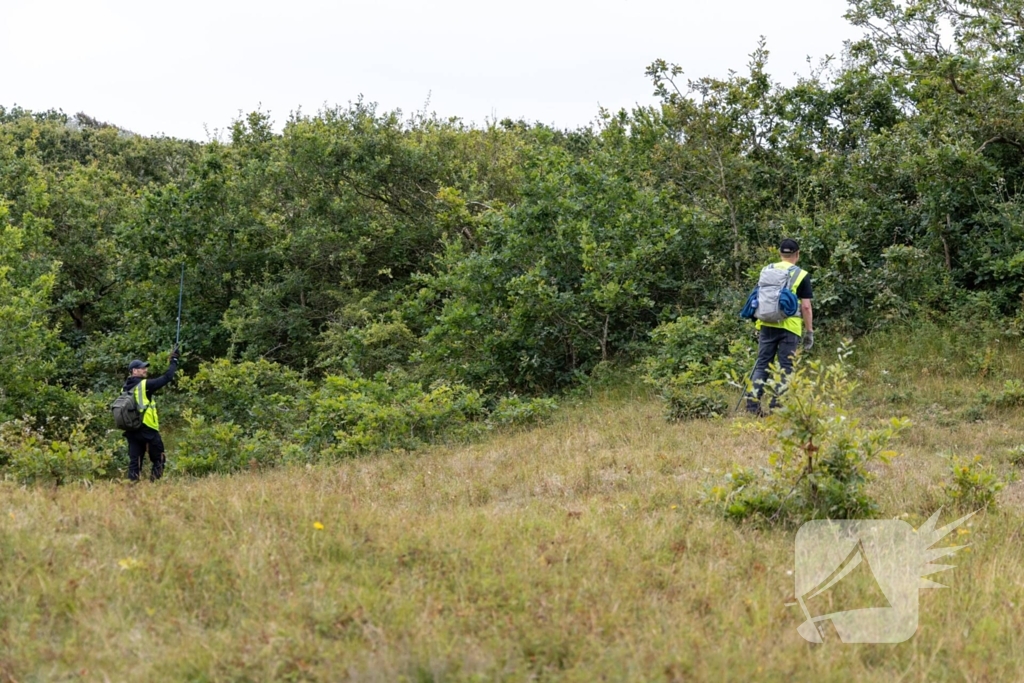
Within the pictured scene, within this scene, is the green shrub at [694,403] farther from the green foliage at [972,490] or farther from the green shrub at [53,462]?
the green shrub at [53,462]

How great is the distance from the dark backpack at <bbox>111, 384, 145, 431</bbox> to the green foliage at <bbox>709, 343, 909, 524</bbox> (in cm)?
701

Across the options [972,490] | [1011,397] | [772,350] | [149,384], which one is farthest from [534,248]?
[972,490]

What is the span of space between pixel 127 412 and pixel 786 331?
741 cm

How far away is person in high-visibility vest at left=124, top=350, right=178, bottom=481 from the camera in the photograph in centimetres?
975

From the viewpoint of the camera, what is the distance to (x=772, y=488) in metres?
5.65

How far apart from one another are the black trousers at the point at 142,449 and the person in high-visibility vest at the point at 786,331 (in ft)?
22.5

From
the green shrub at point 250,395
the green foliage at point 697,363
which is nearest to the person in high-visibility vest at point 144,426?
the green shrub at point 250,395

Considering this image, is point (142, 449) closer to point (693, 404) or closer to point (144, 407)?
point (144, 407)

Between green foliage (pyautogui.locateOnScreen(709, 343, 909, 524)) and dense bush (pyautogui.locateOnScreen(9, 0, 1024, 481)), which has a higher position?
dense bush (pyautogui.locateOnScreen(9, 0, 1024, 481))

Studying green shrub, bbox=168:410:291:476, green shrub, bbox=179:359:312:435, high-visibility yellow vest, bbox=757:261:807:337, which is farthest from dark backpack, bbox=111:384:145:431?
high-visibility yellow vest, bbox=757:261:807:337

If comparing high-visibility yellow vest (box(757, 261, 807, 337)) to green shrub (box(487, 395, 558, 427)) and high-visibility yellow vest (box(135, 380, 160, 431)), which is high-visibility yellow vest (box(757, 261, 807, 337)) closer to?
green shrub (box(487, 395, 558, 427))

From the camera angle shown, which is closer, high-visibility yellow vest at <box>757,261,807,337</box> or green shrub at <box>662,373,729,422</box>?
high-visibility yellow vest at <box>757,261,807,337</box>

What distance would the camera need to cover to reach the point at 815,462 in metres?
5.54

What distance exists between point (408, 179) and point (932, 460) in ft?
44.1
